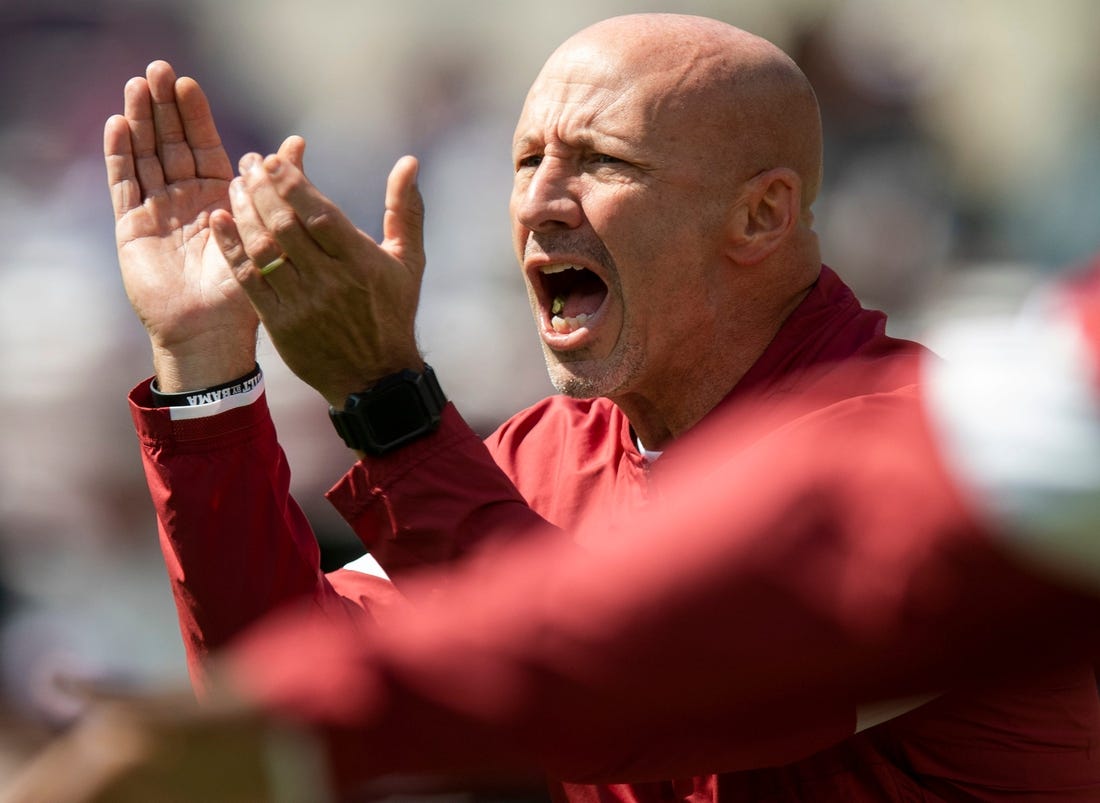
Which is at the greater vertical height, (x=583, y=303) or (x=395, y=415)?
(x=395, y=415)

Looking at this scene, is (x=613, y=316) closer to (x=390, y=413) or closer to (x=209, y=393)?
(x=209, y=393)

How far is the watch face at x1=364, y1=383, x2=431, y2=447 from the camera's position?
5.90ft

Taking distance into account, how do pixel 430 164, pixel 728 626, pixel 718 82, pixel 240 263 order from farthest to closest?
1. pixel 430 164
2. pixel 718 82
3. pixel 240 263
4. pixel 728 626

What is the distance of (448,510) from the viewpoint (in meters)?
1.72

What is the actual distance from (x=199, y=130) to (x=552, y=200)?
72 centimetres

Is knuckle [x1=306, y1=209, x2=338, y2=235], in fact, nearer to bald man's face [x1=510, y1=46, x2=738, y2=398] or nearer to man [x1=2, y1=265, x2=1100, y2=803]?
bald man's face [x1=510, y1=46, x2=738, y2=398]

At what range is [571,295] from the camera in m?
2.81

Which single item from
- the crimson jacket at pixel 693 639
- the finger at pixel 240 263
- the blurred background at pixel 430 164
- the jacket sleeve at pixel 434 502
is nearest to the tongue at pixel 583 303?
the finger at pixel 240 263

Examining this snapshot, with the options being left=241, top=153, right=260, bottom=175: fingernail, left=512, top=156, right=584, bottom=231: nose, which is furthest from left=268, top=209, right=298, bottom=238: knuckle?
left=512, top=156, right=584, bottom=231: nose

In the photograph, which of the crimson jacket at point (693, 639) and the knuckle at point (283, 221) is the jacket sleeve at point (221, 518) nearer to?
the knuckle at point (283, 221)

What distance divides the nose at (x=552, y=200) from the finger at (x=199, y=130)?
610 millimetres

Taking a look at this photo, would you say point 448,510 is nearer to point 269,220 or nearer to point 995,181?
point 269,220

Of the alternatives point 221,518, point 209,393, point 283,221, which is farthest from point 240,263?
point 221,518

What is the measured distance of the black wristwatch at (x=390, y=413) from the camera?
Answer: 1804mm
